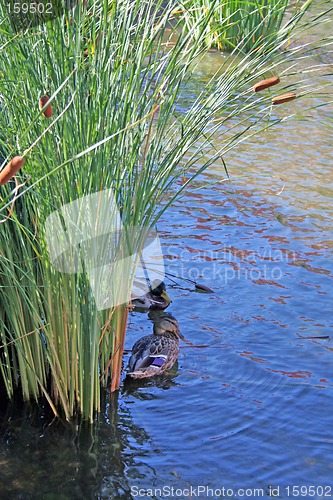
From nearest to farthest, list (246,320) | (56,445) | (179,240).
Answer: (56,445) < (246,320) < (179,240)

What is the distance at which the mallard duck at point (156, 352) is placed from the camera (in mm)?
5008

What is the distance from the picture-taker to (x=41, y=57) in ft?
12.1

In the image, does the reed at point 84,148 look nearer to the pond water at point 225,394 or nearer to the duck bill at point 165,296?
the pond water at point 225,394

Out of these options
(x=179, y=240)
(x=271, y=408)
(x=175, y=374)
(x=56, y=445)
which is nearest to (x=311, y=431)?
(x=271, y=408)

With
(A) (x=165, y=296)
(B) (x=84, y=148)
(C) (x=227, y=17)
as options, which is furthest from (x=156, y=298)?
(C) (x=227, y=17)

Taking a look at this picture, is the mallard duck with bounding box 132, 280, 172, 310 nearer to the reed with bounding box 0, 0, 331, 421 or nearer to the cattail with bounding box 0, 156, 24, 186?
the reed with bounding box 0, 0, 331, 421

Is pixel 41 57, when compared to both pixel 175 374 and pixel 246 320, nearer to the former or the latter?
pixel 175 374

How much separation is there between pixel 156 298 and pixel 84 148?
2.58 m

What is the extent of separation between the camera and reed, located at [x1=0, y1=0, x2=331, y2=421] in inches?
145

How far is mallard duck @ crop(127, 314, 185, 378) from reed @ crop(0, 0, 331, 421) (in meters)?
0.55

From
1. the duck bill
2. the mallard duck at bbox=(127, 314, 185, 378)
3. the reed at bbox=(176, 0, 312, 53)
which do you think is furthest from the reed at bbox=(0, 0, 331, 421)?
the duck bill

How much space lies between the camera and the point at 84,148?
3705 millimetres

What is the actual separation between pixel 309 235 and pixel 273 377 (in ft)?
8.23

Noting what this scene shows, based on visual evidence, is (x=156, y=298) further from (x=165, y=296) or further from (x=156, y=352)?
(x=156, y=352)
